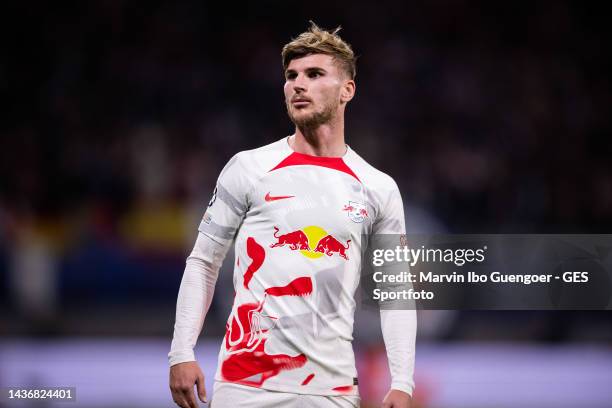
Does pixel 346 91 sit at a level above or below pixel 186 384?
above

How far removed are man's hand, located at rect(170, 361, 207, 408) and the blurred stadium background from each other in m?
3.24

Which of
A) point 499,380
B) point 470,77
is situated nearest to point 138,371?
point 499,380

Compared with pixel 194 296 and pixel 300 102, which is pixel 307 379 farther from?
pixel 300 102

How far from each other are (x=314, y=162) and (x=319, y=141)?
0.31 feet

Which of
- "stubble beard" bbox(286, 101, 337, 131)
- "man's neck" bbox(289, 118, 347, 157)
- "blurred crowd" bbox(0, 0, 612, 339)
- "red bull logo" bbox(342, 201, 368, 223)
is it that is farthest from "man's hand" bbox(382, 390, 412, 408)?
"blurred crowd" bbox(0, 0, 612, 339)

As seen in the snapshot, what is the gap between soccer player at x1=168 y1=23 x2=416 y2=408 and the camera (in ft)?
10.9

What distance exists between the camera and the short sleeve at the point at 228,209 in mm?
3461

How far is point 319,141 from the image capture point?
3.61 metres

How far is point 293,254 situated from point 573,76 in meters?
9.28

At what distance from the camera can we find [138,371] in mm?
6941

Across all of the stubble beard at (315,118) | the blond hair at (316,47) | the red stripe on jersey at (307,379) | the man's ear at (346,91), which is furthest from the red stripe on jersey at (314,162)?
the red stripe on jersey at (307,379)

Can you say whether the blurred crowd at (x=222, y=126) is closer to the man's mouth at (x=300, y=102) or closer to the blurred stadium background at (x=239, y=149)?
the blurred stadium background at (x=239, y=149)

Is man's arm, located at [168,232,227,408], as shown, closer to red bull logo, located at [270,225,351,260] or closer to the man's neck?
red bull logo, located at [270,225,351,260]

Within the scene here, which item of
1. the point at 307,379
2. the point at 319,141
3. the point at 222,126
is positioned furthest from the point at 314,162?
the point at 222,126
